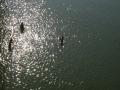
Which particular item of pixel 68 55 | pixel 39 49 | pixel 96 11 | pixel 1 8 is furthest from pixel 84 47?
pixel 1 8

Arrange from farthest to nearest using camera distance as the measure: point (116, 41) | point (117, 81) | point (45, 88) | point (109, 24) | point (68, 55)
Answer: point (109, 24) → point (116, 41) → point (68, 55) → point (117, 81) → point (45, 88)

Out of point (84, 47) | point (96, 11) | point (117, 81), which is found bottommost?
point (117, 81)

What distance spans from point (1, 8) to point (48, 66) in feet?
83.3

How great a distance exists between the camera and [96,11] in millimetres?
70938

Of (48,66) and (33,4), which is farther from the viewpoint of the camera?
(33,4)

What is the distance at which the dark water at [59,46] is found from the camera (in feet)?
145

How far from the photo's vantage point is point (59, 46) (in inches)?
2090

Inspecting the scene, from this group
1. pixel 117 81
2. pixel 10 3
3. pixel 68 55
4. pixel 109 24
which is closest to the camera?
pixel 117 81

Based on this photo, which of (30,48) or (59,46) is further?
(59,46)

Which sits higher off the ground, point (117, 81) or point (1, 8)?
point (1, 8)

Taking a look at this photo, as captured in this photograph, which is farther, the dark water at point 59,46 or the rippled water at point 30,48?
the dark water at point 59,46

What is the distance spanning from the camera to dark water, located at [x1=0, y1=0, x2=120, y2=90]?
44344 millimetres

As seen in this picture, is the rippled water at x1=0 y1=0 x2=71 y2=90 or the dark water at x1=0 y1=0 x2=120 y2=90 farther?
the dark water at x1=0 y1=0 x2=120 y2=90

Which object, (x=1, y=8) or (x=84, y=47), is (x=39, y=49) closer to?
(x=84, y=47)
